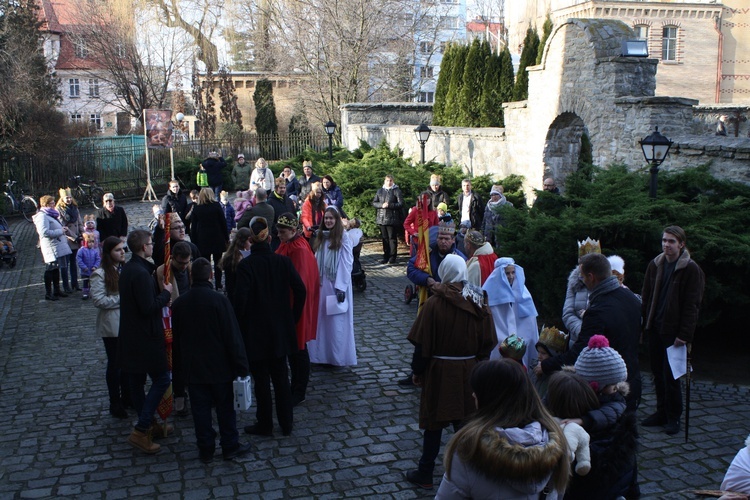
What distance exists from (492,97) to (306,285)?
16045mm

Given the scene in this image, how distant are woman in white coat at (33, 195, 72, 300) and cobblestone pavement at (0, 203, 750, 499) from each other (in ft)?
8.70

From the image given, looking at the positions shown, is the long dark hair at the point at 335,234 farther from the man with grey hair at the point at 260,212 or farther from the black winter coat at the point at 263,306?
the man with grey hair at the point at 260,212

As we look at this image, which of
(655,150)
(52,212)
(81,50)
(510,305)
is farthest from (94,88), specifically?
(510,305)

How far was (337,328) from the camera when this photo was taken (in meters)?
8.12

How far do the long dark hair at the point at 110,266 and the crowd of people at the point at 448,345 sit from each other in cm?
2

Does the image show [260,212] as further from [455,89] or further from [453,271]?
[455,89]

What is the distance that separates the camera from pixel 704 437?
6461mm

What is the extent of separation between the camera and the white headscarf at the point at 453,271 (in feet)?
17.5

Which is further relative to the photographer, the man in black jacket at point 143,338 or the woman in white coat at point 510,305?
the woman in white coat at point 510,305

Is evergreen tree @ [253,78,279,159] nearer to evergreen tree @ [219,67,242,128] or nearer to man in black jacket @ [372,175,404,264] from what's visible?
evergreen tree @ [219,67,242,128]

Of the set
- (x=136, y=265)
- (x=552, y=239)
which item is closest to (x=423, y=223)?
(x=552, y=239)

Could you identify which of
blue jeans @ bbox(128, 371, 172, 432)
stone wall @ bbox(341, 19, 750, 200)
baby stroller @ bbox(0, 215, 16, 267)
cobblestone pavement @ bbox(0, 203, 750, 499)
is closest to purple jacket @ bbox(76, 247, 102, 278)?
cobblestone pavement @ bbox(0, 203, 750, 499)

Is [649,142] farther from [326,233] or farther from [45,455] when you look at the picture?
[45,455]

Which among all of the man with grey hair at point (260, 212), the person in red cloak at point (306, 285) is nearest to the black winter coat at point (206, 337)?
the person in red cloak at point (306, 285)
